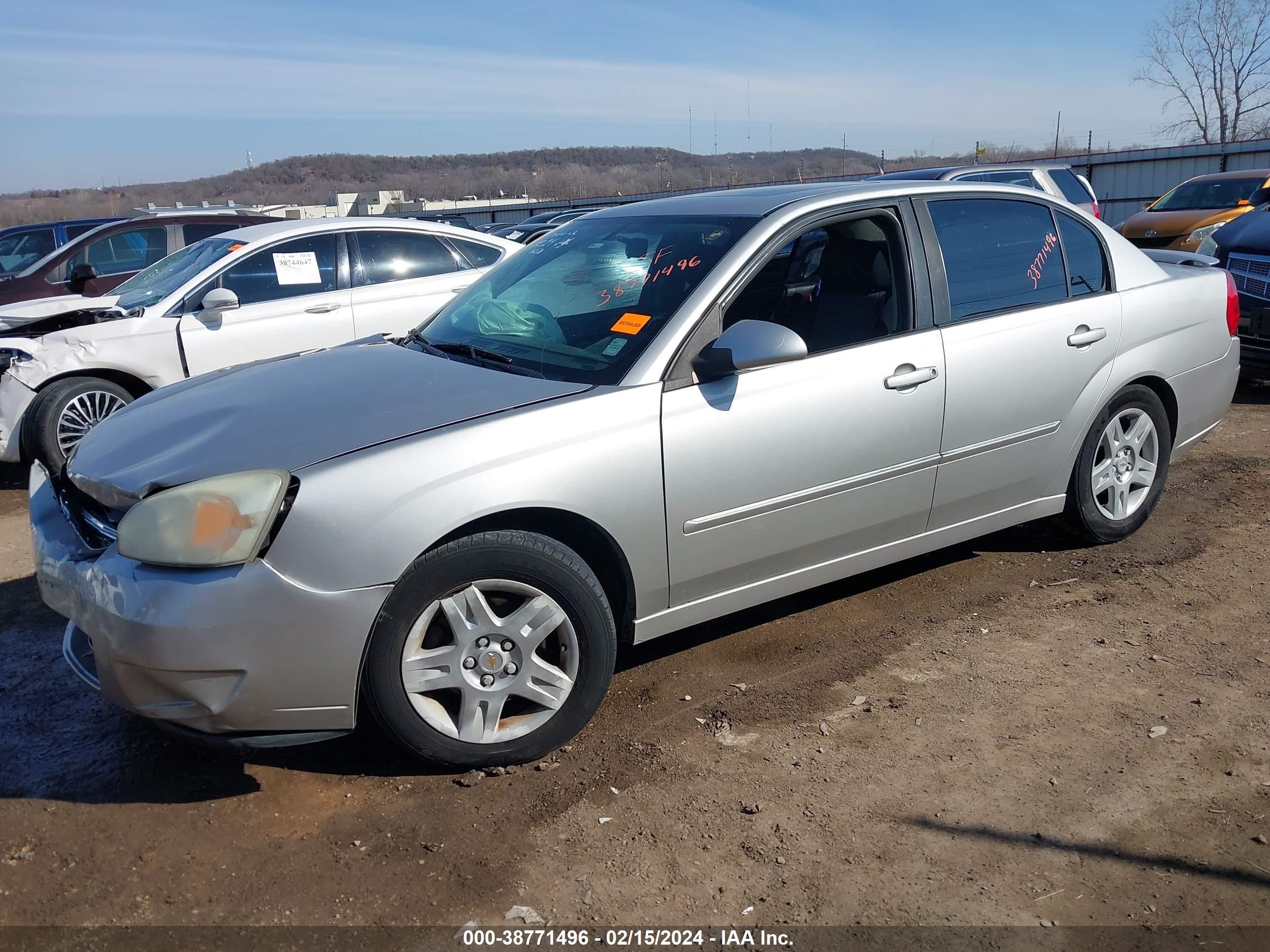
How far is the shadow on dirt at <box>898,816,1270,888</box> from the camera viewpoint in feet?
8.59

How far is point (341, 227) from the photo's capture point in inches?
292

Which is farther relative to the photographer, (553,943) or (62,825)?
(62,825)

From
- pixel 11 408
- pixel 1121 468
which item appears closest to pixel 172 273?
pixel 11 408

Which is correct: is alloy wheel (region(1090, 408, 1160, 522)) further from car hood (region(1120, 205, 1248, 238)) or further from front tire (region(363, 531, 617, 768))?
car hood (region(1120, 205, 1248, 238))

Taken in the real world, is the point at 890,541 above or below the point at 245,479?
below

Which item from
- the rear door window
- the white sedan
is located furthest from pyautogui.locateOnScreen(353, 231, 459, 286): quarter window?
the rear door window

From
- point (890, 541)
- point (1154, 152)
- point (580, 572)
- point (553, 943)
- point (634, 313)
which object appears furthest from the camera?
point (1154, 152)

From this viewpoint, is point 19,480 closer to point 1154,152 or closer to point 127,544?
point 127,544

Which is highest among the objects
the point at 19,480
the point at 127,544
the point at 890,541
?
the point at 127,544

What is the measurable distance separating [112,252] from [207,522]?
826 cm

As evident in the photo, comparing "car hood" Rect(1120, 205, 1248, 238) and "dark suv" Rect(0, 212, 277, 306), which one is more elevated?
"dark suv" Rect(0, 212, 277, 306)

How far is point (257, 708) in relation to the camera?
2.82 meters

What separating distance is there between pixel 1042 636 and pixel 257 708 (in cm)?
294

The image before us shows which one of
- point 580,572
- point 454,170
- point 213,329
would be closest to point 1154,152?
point 213,329
